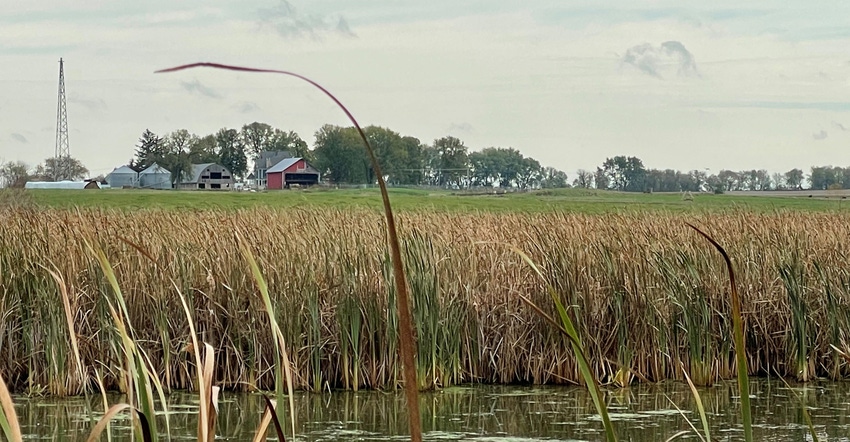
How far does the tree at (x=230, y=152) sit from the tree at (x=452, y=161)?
19.1 m

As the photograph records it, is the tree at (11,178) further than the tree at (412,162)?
No

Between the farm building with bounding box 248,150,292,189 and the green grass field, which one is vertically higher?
the farm building with bounding box 248,150,292,189

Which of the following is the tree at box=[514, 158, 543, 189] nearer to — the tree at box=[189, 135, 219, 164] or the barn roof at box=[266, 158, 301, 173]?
the barn roof at box=[266, 158, 301, 173]

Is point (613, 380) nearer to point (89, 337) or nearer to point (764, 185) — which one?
point (89, 337)

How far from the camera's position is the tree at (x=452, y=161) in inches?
3388

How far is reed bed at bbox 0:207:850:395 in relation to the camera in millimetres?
8344

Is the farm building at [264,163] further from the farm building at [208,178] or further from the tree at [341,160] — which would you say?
the tree at [341,160]

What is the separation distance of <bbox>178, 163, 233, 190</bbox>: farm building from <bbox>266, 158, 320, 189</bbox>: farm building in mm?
3880

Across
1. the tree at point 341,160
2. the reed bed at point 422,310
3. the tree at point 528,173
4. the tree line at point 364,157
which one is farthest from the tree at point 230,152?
the reed bed at point 422,310

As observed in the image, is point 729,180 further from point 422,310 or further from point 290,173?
point 422,310

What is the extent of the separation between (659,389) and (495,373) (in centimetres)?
145

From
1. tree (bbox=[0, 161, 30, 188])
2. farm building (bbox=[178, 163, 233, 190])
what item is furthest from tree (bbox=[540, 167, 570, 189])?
tree (bbox=[0, 161, 30, 188])

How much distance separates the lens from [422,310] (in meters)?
8.57

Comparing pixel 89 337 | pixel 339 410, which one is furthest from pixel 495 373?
pixel 89 337
